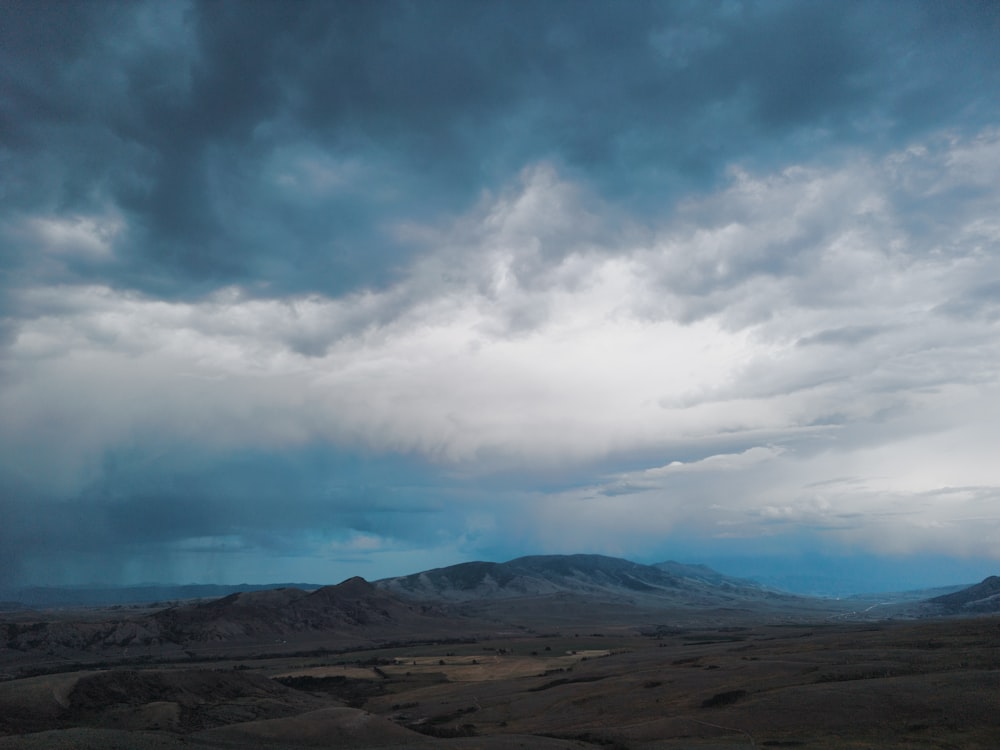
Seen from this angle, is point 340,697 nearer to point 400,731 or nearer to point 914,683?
point 400,731

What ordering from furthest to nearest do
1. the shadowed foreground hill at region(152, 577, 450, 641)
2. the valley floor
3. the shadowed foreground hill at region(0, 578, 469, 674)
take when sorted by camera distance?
the shadowed foreground hill at region(152, 577, 450, 641), the shadowed foreground hill at region(0, 578, 469, 674), the valley floor

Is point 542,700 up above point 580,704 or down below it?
below

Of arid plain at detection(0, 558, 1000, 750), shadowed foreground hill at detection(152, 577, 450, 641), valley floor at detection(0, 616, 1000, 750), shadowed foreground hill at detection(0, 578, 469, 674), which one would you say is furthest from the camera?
shadowed foreground hill at detection(152, 577, 450, 641)

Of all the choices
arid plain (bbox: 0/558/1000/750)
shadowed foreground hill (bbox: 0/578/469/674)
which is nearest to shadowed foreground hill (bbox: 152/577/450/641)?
shadowed foreground hill (bbox: 0/578/469/674)

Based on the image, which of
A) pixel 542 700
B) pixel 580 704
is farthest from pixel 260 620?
pixel 580 704

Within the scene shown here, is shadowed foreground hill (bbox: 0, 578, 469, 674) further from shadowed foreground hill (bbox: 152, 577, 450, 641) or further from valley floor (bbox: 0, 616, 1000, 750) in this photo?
valley floor (bbox: 0, 616, 1000, 750)

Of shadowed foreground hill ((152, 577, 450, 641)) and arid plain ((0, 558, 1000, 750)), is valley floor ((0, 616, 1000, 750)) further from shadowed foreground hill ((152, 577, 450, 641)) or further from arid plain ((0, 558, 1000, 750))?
shadowed foreground hill ((152, 577, 450, 641))

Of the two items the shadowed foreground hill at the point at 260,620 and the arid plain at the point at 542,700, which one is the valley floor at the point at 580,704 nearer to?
the arid plain at the point at 542,700

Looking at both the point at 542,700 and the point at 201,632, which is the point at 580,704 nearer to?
the point at 542,700

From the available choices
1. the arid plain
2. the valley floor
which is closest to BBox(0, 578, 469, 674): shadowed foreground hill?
the arid plain

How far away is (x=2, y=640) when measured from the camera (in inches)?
5300

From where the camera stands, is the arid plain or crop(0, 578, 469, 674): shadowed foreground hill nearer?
the arid plain

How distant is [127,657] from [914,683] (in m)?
130

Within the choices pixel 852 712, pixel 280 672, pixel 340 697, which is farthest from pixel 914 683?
pixel 280 672
